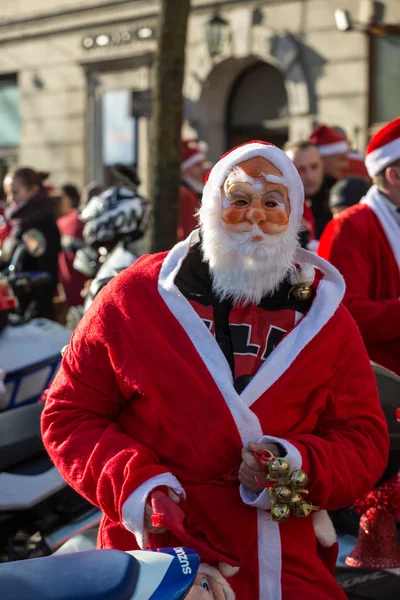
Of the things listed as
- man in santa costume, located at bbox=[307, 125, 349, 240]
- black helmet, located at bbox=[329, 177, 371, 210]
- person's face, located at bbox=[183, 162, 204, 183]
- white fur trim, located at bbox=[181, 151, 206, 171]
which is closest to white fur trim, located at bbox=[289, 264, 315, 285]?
black helmet, located at bbox=[329, 177, 371, 210]

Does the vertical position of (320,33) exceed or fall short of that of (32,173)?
it exceeds it

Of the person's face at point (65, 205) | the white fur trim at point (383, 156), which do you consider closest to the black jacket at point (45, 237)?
the person's face at point (65, 205)

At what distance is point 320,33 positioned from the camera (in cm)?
1434

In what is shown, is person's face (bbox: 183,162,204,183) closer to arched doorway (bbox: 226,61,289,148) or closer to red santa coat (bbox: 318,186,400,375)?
red santa coat (bbox: 318,186,400,375)

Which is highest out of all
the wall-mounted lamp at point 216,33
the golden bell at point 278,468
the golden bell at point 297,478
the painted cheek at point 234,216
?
the wall-mounted lamp at point 216,33

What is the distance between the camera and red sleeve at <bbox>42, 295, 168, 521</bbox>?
2.35 m

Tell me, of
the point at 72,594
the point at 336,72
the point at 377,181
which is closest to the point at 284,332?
the point at 72,594

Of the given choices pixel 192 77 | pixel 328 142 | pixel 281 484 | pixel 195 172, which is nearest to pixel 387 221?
pixel 281 484

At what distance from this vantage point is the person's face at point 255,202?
256cm

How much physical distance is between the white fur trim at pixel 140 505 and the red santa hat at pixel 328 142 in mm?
Answer: 5234

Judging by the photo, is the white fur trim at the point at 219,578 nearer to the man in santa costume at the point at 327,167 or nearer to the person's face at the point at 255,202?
the person's face at the point at 255,202

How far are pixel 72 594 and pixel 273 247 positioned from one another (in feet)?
3.70

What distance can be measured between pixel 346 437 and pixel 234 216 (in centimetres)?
60

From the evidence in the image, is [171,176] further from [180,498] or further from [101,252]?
[180,498]
